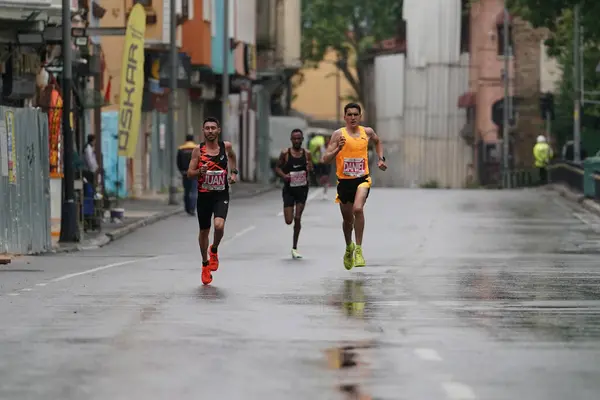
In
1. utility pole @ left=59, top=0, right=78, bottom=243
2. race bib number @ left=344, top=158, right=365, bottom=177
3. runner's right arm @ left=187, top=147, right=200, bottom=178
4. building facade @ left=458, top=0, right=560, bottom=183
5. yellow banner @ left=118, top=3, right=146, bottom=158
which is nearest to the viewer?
runner's right arm @ left=187, top=147, right=200, bottom=178

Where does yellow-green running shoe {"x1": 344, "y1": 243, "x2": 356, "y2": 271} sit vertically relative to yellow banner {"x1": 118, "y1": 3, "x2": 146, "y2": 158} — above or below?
below

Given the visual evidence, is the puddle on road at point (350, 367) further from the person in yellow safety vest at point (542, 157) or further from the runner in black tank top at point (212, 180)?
the person in yellow safety vest at point (542, 157)

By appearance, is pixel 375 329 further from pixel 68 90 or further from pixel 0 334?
pixel 68 90

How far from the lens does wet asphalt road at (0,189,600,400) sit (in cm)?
1179

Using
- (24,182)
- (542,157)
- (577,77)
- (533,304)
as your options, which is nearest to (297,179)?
(24,182)

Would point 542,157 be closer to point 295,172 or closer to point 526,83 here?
point 526,83

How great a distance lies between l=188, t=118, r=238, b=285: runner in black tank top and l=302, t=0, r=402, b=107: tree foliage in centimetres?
8425

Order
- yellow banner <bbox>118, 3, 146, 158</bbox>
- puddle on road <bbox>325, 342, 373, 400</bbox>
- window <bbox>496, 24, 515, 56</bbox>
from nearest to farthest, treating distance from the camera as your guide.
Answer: puddle on road <bbox>325, 342, 373, 400</bbox>, yellow banner <bbox>118, 3, 146, 158</bbox>, window <bbox>496, 24, 515, 56</bbox>

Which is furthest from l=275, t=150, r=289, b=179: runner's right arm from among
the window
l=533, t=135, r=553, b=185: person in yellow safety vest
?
the window

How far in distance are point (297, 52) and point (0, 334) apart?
7434 cm

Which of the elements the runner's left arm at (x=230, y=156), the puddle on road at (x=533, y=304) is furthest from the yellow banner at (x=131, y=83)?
the puddle on road at (x=533, y=304)

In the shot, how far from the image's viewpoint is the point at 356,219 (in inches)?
941

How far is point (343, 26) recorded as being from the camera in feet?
356

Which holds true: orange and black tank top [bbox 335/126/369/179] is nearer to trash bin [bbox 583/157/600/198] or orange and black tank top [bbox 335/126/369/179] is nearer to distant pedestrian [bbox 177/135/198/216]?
distant pedestrian [bbox 177/135/198/216]
